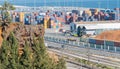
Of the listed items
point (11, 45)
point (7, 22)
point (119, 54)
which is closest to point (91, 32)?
point (119, 54)

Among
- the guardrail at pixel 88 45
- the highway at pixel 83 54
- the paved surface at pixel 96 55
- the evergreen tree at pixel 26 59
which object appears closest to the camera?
the evergreen tree at pixel 26 59

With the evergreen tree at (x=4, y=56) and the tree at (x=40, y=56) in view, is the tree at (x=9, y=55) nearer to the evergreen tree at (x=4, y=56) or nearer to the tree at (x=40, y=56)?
the evergreen tree at (x=4, y=56)

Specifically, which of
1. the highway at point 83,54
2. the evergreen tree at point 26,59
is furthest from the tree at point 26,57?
the highway at point 83,54

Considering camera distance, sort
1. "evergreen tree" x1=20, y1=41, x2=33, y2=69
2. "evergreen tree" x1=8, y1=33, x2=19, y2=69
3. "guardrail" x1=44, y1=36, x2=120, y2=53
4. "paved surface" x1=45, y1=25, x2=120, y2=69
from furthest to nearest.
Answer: "guardrail" x1=44, y1=36, x2=120, y2=53
"paved surface" x1=45, y1=25, x2=120, y2=69
"evergreen tree" x1=8, y1=33, x2=19, y2=69
"evergreen tree" x1=20, y1=41, x2=33, y2=69

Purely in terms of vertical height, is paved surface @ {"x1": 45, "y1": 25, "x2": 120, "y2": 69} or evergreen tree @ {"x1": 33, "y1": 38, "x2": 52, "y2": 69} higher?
evergreen tree @ {"x1": 33, "y1": 38, "x2": 52, "y2": 69}

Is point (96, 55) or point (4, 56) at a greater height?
point (4, 56)

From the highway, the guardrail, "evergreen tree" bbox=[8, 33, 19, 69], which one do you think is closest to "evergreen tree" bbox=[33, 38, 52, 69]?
"evergreen tree" bbox=[8, 33, 19, 69]

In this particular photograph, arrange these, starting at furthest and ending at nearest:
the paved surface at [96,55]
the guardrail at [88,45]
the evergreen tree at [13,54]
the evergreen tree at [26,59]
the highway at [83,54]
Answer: the guardrail at [88,45] → the paved surface at [96,55] → the highway at [83,54] → the evergreen tree at [13,54] → the evergreen tree at [26,59]

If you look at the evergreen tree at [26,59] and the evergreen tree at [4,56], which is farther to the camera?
the evergreen tree at [4,56]

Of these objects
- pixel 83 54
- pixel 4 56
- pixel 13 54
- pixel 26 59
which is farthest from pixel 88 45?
pixel 26 59

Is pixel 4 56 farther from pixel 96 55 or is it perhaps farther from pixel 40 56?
pixel 96 55

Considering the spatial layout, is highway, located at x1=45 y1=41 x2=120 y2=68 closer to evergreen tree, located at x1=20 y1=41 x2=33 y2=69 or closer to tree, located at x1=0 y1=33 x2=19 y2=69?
tree, located at x1=0 y1=33 x2=19 y2=69

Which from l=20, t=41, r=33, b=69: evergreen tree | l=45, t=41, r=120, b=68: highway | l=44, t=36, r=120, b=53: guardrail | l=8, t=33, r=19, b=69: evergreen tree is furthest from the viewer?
l=44, t=36, r=120, b=53: guardrail
